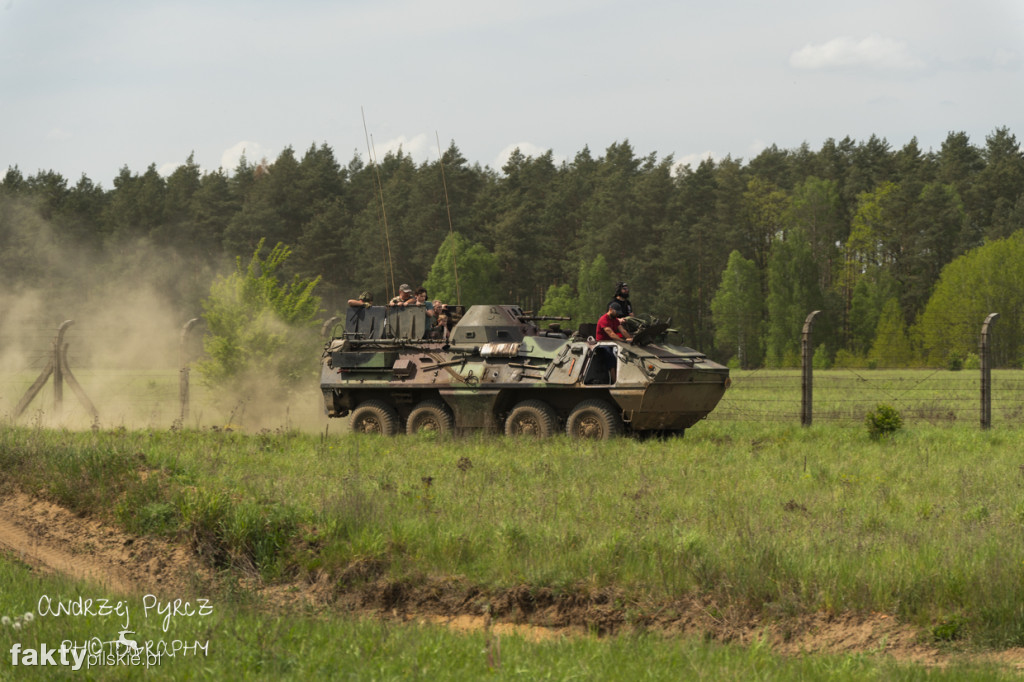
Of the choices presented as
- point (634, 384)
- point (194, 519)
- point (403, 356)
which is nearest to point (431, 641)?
point (194, 519)

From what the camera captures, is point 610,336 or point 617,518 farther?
point 610,336

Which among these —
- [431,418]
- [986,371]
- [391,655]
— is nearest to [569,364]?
[431,418]

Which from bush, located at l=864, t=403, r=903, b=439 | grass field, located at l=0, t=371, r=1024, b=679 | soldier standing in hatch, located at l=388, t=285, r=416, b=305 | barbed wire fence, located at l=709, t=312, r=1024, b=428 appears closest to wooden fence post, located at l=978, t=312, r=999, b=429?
barbed wire fence, located at l=709, t=312, r=1024, b=428

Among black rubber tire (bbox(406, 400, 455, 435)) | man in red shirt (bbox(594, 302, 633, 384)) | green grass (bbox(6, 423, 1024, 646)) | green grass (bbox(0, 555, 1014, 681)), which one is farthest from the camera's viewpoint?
black rubber tire (bbox(406, 400, 455, 435))

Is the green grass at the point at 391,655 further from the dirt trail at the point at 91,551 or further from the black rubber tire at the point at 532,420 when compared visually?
the black rubber tire at the point at 532,420

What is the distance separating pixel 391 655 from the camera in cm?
636

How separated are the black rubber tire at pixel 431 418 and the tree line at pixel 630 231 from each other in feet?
109

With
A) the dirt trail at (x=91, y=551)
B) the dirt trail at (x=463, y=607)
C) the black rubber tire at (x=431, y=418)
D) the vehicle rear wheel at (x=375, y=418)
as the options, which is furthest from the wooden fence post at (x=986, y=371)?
the dirt trail at (x=91, y=551)

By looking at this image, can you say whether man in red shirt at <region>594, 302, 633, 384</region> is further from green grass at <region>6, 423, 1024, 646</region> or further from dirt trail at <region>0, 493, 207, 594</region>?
dirt trail at <region>0, 493, 207, 594</region>

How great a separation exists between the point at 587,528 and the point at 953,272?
167ft

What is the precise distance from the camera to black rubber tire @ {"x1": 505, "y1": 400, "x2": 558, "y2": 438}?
17.7 meters

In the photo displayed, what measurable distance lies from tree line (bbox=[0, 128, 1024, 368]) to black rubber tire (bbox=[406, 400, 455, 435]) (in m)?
33.1

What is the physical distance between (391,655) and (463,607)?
1641 millimetres

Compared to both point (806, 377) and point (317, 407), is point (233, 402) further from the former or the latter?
point (806, 377)
